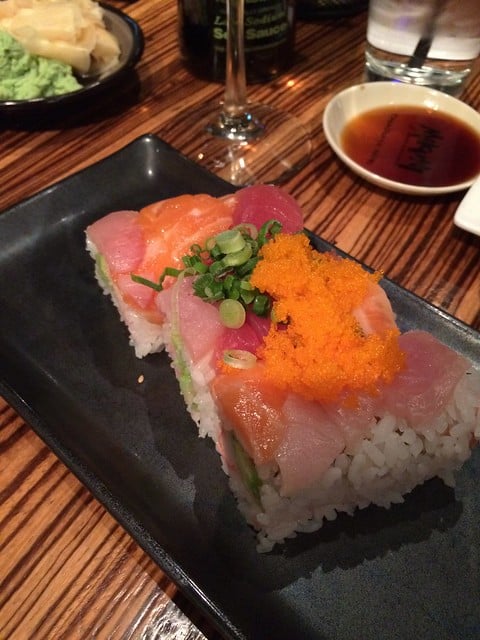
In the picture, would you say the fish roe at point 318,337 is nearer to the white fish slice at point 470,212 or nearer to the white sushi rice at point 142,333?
the white sushi rice at point 142,333

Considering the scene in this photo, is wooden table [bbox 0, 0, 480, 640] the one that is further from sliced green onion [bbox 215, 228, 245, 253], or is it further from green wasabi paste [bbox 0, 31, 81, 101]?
sliced green onion [bbox 215, 228, 245, 253]

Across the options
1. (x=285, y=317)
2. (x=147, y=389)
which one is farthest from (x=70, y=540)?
(x=285, y=317)

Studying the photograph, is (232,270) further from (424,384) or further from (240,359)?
(424,384)

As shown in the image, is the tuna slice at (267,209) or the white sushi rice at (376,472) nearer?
the white sushi rice at (376,472)

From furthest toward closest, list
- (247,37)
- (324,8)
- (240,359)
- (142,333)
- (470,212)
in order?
1. (324,8)
2. (247,37)
3. (470,212)
4. (142,333)
5. (240,359)

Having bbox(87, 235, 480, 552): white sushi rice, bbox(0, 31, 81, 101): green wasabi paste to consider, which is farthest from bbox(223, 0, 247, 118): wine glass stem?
bbox(87, 235, 480, 552): white sushi rice

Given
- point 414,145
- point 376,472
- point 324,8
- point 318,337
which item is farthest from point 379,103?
point 376,472

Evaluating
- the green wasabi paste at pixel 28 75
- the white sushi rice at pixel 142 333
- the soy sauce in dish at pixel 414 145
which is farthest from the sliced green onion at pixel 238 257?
the green wasabi paste at pixel 28 75
